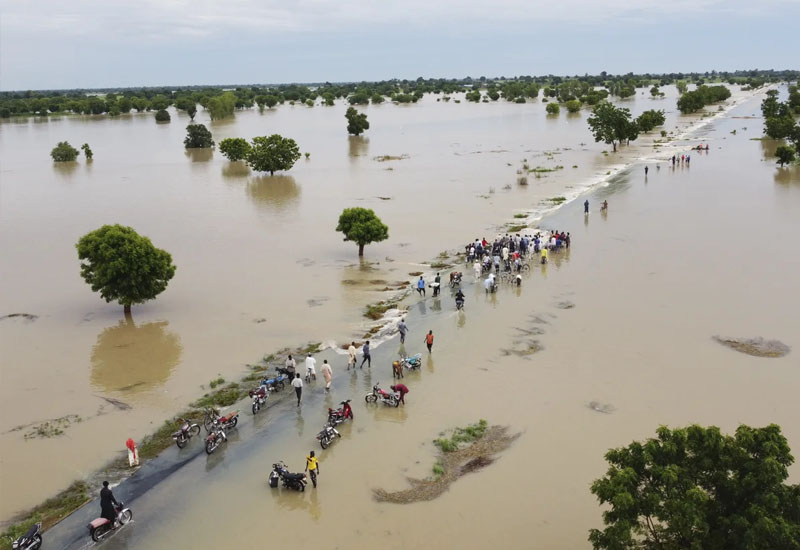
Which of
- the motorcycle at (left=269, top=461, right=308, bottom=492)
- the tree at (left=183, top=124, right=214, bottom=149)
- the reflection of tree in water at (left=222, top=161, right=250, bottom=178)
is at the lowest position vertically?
the motorcycle at (left=269, top=461, right=308, bottom=492)

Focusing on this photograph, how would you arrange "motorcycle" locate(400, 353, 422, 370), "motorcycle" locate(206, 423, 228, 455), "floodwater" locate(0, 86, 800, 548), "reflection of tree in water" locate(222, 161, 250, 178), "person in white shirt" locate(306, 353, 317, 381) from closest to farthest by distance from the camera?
1. "floodwater" locate(0, 86, 800, 548)
2. "motorcycle" locate(206, 423, 228, 455)
3. "person in white shirt" locate(306, 353, 317, 381)
4. "motorcycle" locate(400, 353, 422, 370)
5. "reflection of tree in water" locate(222, 161, 250, 178)

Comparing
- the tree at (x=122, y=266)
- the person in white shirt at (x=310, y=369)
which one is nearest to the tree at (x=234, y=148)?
the tree at (x=122, y=266)

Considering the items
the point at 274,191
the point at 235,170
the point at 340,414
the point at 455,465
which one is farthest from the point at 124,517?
the point at 235,170

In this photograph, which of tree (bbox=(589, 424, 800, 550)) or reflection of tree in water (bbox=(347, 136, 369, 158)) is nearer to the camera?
tree (bbox=(589, 424, 800, 550))

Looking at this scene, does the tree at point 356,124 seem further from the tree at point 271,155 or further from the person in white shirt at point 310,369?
the person in white shirt at point 310,369

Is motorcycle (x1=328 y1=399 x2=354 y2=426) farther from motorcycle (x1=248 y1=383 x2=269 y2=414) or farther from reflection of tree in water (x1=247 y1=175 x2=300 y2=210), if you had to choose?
reflection of tree in water (x1=247 y1=175 x2=300 y2=210)

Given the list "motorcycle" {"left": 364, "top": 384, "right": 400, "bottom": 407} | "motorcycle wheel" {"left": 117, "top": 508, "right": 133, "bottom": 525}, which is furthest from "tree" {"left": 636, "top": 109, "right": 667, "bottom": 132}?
"motorcycle wheel" {"left": 117, "top": 508, "right": 133, "bottom": 525}
